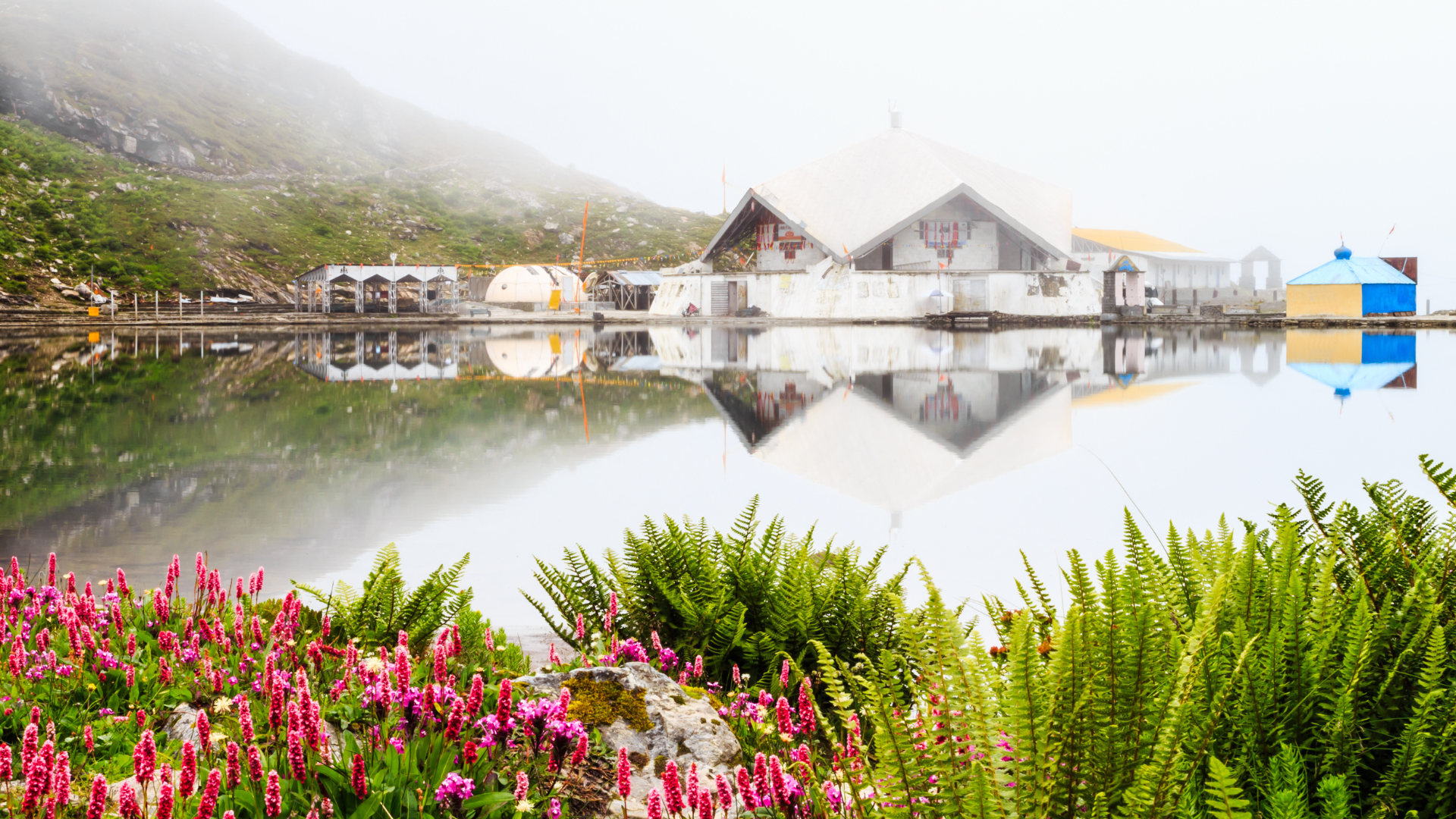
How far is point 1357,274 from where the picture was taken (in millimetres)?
32438

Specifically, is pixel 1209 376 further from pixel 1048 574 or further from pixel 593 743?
pixel 593 743

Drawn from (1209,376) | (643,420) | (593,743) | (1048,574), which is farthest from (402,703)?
(1209,376)

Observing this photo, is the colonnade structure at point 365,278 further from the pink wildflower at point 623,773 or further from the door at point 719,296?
the pink wildflower at point 623,773

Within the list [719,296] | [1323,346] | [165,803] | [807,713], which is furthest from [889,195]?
[165,803]

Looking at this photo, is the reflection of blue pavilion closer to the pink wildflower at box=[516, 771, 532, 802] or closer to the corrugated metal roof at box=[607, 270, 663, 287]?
the pink wildflower at box=[516, 771, 532, 802]

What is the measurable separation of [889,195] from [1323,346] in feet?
84.7

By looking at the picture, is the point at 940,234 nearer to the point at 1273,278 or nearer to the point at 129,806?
the point at 1273,278

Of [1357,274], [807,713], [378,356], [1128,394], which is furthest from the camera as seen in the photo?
[1357,274]

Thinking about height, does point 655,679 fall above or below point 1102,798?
below

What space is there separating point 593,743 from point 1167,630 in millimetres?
1346

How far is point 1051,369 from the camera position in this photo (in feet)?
53.4

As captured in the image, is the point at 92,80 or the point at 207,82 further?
the point at 207,82

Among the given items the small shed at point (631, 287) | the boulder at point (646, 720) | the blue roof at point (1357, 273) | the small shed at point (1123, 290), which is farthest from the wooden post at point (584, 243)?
the boulder at point (646, 720)

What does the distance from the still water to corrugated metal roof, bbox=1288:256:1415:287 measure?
57.6ft
